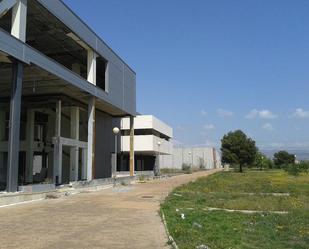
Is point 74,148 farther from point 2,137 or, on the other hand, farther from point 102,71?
point 102,71

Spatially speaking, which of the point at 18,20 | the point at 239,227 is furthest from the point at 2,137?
the point at 239,227

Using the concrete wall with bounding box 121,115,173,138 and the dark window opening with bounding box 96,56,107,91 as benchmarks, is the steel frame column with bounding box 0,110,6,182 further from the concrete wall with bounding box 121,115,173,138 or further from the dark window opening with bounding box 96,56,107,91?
the concrete wall with bounding box 121,115,173,138

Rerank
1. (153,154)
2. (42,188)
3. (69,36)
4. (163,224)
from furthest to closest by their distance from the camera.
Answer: (153,154), (69,36), (42,188), (163,224)

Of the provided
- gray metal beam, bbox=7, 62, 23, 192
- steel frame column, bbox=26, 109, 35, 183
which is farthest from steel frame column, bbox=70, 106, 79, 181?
gray metal beam, bbox=7, 62, 23, 192

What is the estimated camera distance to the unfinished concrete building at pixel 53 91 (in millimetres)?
23672

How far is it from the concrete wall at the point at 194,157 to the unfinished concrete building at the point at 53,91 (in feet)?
257

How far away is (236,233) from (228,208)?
638 cm

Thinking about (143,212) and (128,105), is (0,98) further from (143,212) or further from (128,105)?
(143,212)

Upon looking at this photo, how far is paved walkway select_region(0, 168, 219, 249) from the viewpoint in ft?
34.5

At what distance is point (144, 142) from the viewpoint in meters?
74.1

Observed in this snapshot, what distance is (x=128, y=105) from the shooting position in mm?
46750

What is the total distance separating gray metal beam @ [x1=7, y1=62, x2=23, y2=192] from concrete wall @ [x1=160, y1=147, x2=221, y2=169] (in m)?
96.2

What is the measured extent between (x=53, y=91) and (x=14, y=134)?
11.8 m

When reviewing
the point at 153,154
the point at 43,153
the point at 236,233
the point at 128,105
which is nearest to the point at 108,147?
the point at 128,105
